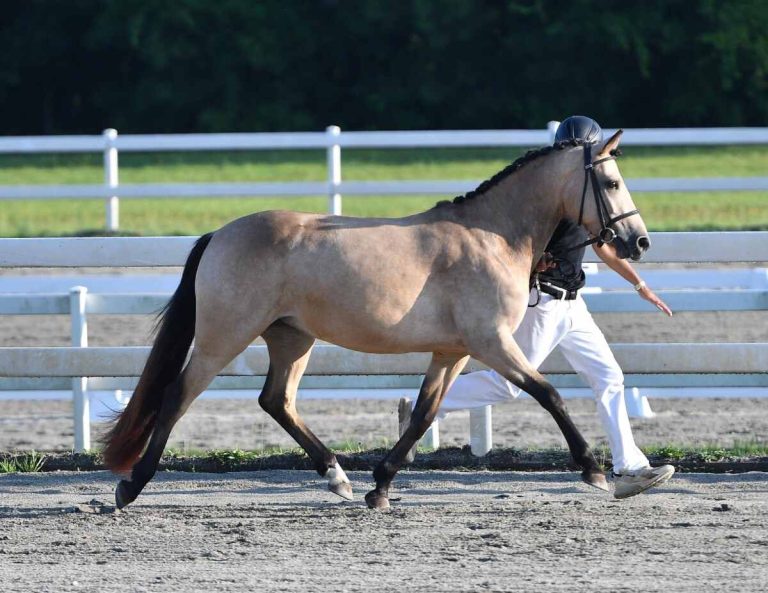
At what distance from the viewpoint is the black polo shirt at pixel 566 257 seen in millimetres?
6535

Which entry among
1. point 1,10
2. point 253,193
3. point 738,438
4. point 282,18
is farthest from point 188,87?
point 738,438

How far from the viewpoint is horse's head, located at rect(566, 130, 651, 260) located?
6312mm

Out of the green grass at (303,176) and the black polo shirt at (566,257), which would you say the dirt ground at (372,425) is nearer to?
the black polo shirt at (566,257)

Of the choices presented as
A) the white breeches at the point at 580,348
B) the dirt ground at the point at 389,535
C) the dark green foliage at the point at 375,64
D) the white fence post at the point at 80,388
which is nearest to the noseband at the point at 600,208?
the white breeches at the point at 580,348

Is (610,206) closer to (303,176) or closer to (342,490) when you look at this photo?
(342,490)

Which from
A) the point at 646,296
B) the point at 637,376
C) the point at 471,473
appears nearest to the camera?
the point at 646,296

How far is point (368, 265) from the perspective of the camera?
6.23m

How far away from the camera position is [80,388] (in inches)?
312

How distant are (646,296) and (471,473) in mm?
1302

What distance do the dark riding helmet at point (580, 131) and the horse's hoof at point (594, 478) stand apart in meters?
1.47

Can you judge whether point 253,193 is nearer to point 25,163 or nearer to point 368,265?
point 368,265

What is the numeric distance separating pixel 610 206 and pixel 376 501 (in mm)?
1647

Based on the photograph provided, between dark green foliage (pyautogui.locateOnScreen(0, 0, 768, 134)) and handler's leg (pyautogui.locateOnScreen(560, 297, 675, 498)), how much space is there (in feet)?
84.8

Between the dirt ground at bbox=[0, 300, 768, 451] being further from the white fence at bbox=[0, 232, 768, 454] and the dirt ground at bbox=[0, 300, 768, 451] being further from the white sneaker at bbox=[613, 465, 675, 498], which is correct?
the white sneaker at bbox=[613, 465, 675, 498]
